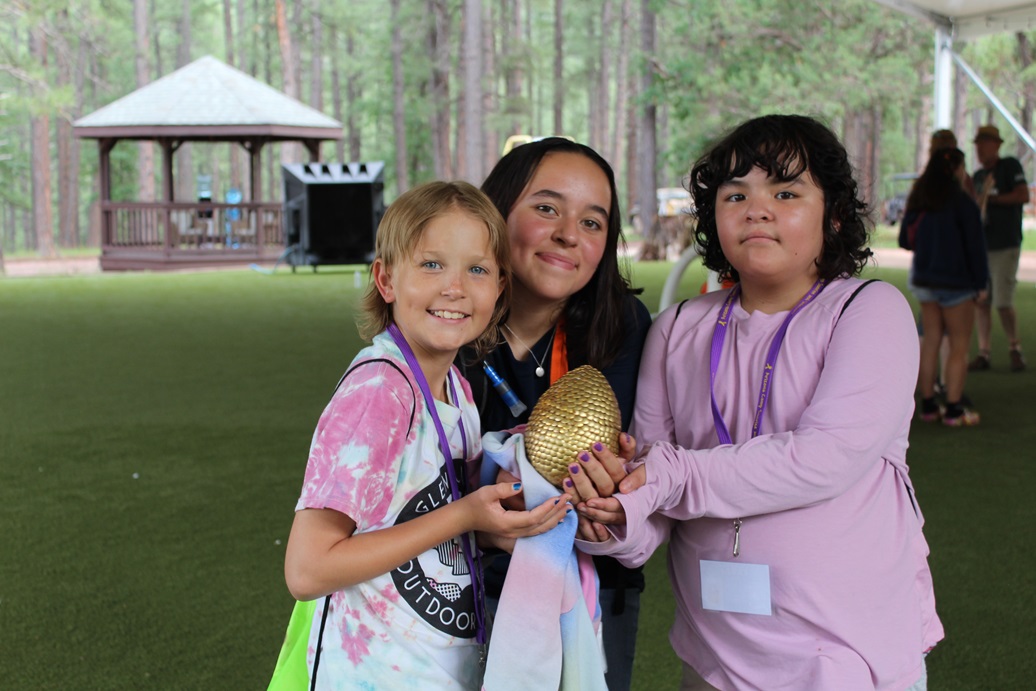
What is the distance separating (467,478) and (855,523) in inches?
26.7

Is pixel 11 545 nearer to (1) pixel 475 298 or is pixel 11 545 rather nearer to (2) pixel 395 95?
(1) pixel 475 298

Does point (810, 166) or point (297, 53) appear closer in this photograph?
point (810, 166)

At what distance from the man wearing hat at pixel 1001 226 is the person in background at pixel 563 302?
7608mm

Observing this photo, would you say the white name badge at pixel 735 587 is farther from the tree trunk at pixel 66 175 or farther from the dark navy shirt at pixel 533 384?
the tree trunk at pixel 66 175

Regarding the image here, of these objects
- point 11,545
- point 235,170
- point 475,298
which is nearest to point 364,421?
point 475,298

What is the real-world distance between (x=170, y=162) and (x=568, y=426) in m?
24.9

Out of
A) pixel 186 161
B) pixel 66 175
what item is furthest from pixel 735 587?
pixel 66 175

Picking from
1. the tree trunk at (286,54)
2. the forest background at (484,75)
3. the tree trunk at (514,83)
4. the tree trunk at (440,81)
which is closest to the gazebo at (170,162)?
the forest background at (484,75)

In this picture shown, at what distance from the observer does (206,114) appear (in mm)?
24375

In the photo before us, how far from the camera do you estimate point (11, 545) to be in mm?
4672

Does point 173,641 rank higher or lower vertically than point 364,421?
lower

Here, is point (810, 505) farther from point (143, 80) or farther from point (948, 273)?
point (143, 80)

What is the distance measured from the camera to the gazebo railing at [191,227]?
23.2 metres

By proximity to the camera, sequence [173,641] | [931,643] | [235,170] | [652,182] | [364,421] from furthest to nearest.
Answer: [235,170], [652,182], [173,641], [931,643], [364,421]
